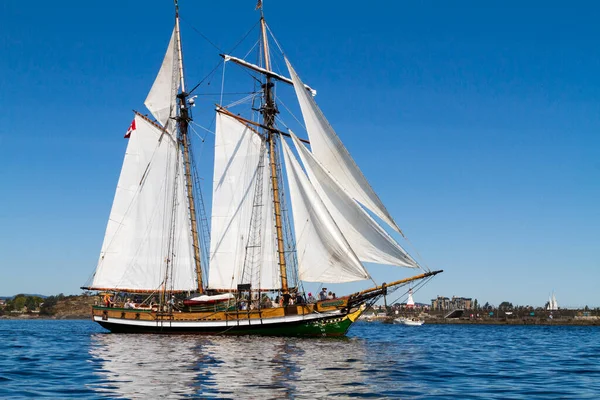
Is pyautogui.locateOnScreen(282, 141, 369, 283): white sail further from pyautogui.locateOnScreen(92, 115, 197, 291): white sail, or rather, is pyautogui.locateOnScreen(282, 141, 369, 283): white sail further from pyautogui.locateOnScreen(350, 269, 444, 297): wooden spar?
pyautogui.locateOnScreen(92, 115, 197, 291): white sail

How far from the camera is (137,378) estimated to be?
29.7m

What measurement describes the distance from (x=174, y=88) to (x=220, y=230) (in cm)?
2042

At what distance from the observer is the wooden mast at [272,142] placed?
62.4 m

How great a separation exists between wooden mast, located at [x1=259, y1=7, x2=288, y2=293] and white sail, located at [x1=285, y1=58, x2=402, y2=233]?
26.7 ft

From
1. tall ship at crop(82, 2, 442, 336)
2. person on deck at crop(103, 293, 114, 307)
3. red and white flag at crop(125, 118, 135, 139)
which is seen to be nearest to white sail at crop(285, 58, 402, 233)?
tall ship at crop(82, 2, 442, 336)

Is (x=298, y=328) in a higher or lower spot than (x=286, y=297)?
lower

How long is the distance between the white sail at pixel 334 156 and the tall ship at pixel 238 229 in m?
0.09

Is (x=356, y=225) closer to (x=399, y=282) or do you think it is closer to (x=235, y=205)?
(x=399, y=282)

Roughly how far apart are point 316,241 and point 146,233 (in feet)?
80.2

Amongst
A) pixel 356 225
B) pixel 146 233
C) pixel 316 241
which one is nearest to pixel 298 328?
pixel 316 241

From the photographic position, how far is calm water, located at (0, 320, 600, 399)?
25984mm

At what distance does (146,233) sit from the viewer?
72812 millimetres

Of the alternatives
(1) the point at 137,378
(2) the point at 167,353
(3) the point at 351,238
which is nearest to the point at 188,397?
(1) the point at 137,378

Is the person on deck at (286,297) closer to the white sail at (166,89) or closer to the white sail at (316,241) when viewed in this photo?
the white sail at (316,241)
